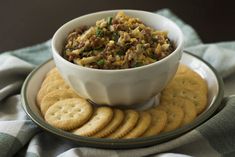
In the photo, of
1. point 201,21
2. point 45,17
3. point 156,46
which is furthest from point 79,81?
point 201,21

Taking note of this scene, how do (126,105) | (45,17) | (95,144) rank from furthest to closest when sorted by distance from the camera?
(45,17) → (126,105) → (95,144)

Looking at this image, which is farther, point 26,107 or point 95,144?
point 26,107

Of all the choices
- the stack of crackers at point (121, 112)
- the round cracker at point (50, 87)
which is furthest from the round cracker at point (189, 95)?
the round cracker at point (50, 87)

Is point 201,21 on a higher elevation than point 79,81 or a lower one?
lower

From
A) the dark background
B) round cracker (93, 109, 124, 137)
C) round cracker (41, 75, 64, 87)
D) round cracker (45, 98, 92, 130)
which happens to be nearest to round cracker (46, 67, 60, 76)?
round cracker (41, 75, 64, 87)

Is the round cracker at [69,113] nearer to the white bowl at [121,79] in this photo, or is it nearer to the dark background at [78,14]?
the white bowl at [121,79]

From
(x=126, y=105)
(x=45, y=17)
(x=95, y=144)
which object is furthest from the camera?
(x=45, y=17)

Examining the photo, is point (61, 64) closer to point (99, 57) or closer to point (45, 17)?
point (99, 57)

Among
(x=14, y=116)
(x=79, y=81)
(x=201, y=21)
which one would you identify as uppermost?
(x=79, y=81)
